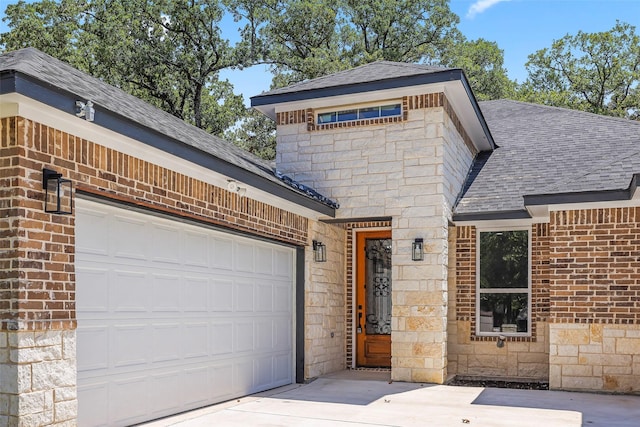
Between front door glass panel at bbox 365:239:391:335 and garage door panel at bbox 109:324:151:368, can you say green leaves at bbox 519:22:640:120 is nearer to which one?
front door glass panel at bbox 365:239:391:335

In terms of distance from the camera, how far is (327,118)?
1173 cm

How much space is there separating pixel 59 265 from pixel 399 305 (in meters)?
6.24

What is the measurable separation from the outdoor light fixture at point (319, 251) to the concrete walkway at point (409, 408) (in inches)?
78.2

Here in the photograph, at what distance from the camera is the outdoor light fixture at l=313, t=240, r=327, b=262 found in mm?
10930

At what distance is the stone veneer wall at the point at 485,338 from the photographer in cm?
1133

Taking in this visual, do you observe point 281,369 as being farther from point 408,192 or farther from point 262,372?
point 408,192

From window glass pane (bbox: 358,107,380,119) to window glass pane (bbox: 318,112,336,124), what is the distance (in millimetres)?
488

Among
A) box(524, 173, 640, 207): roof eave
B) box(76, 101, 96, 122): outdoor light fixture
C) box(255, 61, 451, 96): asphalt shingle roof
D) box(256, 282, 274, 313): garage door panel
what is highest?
box(255, 61, 451, 96): asphalt shingle roof

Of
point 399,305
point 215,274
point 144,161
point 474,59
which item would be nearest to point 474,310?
point 399,305

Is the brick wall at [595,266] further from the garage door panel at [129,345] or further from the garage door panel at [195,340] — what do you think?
the garage door panel at [129,345]

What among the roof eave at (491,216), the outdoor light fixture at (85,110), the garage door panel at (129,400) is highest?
the outdoor light fixture at (85,110)

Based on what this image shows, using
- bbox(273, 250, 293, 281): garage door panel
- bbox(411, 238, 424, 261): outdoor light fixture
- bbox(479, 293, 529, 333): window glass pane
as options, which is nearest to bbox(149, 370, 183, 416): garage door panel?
bbox(273, 250, 293, 281): garage door panel

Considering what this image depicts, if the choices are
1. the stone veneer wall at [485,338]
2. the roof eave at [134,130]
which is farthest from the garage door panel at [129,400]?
the stone veneer wall at [485,338]

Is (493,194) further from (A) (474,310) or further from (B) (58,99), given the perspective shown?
(B) (58,99)
